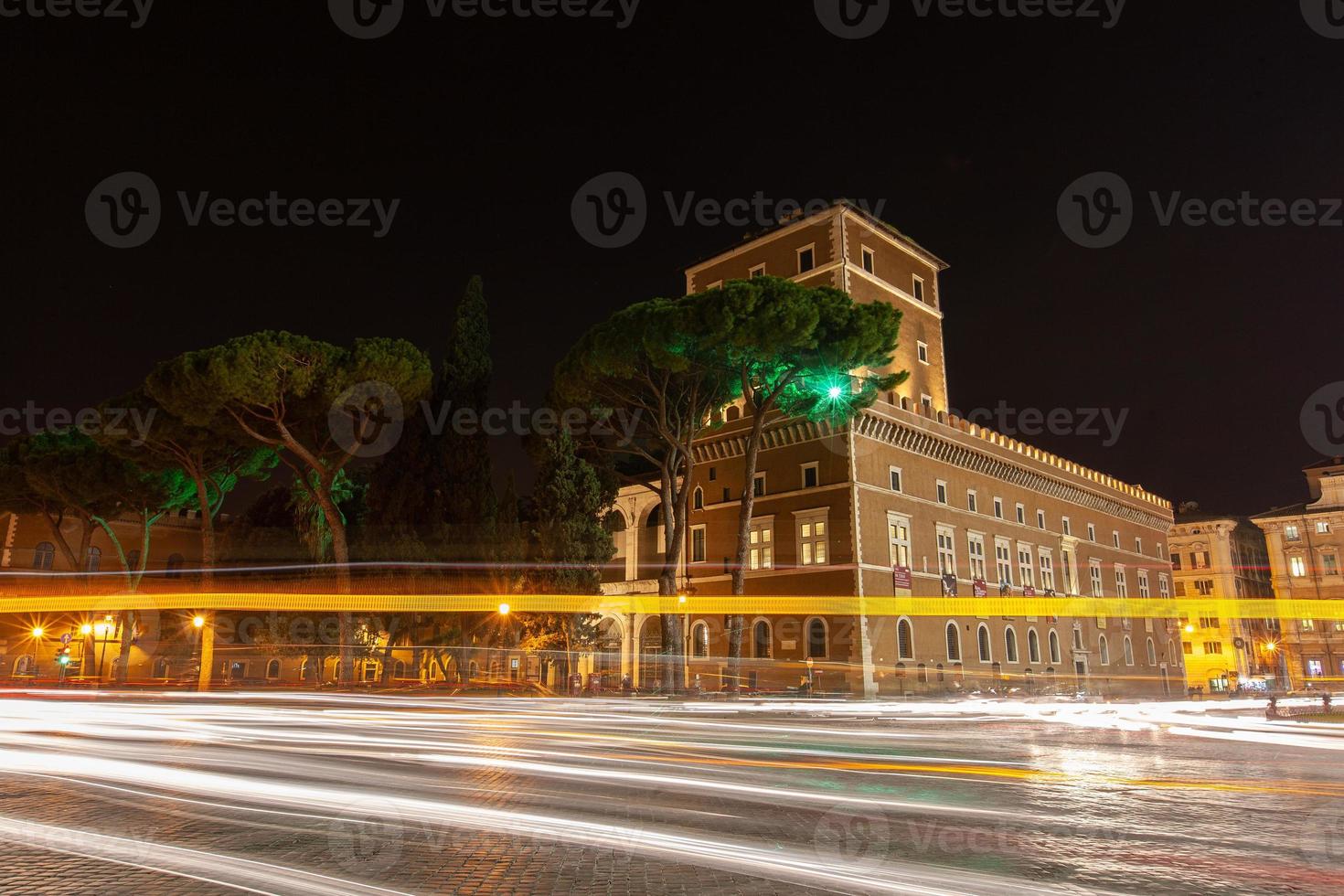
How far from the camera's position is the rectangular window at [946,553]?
111 ft

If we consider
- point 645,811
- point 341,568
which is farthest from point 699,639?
point 645,811

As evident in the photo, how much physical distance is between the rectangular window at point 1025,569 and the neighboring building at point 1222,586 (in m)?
16.2

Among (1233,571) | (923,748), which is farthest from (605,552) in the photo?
(1233,571)

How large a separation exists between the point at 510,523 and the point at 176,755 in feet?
63.4

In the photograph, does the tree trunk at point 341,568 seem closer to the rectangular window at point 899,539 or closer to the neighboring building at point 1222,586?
the rectangular window at point 899,539

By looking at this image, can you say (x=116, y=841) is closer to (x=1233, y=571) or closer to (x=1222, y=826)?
(x=1222, y=826)

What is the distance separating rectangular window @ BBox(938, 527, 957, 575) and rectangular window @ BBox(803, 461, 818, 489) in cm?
627

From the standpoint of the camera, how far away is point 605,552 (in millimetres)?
27078

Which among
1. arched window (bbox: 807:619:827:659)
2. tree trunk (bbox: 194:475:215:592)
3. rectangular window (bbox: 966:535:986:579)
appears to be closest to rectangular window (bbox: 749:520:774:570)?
arched window (bbox: 807:619:827:659)

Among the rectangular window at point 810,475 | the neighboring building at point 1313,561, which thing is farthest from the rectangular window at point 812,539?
the neighboring building at point 1313,561

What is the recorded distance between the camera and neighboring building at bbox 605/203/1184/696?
2959 cm

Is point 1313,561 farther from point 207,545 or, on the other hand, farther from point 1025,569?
point 207,545

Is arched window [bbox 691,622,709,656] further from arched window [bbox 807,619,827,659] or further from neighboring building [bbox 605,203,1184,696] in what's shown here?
arched window [bbox 807,619,827,659]

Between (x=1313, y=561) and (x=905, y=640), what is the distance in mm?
37304
